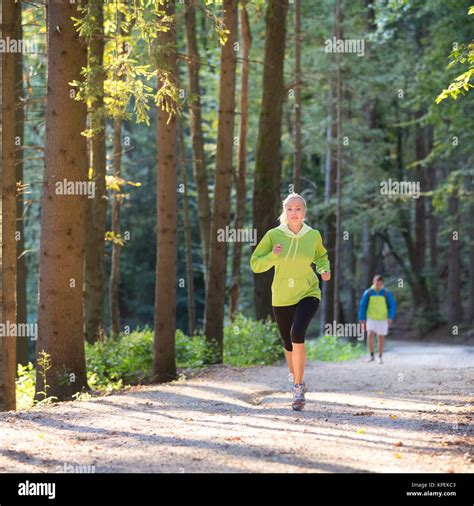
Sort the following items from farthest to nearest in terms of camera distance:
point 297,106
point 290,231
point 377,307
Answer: point 297,106
point 377,307
point 290,231

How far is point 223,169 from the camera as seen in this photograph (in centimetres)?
1867

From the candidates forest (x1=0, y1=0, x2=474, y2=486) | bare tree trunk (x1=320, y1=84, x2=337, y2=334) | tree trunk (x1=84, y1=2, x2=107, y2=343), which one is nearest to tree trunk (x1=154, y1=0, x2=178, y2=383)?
forest (x1=0, y1=0, x2=474, y2=486)

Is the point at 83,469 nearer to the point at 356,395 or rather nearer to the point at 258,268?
the point at 258,268

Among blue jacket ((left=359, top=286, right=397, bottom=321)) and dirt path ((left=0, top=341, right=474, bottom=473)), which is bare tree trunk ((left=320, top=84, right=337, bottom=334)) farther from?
dirt path ((left=0, top=341, right=474, bottom=473))

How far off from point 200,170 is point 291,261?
15833mm

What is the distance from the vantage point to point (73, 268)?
12.7 metres

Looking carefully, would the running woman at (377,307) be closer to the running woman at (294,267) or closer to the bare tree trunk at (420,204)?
the running woman at (294,267)

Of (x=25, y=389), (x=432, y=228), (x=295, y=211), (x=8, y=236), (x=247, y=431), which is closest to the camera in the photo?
(x=247, y=431)

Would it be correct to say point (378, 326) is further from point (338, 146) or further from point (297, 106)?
point (338, 146)

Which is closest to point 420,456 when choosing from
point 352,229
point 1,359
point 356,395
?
point 356,395

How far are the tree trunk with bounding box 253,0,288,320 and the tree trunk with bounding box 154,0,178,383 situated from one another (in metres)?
6.32

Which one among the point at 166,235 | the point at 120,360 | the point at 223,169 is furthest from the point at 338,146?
the point at 166,235

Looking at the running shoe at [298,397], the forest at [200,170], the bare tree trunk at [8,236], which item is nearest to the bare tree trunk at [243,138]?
the forest at [200,170]

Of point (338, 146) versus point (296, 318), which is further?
point (338, 146)
